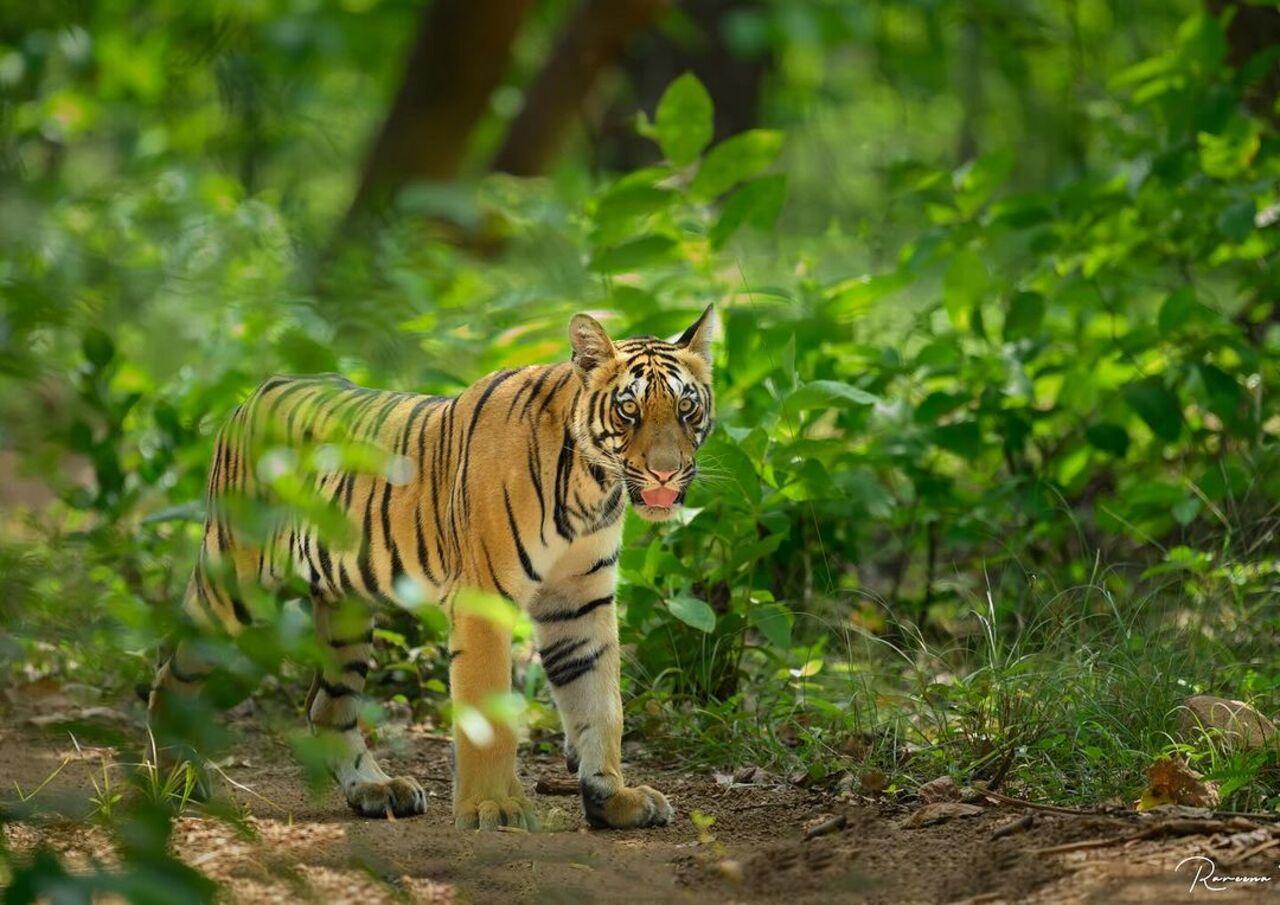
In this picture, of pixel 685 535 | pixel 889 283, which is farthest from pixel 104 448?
pixel 889 283

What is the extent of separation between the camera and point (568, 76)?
10.4 meters

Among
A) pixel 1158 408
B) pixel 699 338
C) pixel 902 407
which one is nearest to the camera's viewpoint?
pixel 699 338

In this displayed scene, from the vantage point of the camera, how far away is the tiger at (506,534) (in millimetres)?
4227

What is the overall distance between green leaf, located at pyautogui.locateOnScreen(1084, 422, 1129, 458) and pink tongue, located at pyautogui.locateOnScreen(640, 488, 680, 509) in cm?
281

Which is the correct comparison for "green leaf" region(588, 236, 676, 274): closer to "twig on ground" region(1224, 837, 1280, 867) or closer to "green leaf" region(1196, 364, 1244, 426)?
"green leaf" region(1196, 364, 1244, 426)

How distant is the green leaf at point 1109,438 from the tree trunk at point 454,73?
10.9 feet

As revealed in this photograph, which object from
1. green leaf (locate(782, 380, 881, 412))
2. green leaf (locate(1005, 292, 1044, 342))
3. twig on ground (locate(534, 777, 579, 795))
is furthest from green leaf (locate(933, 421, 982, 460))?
twig on ground (locate(534, 777, 579, 795))

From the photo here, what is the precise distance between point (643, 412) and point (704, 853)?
1.18 m

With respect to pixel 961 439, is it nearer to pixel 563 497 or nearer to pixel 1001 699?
pixel 1001 699

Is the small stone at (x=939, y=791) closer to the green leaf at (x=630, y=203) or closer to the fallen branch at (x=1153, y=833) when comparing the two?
the fallen branch at (x=1153, y=833)

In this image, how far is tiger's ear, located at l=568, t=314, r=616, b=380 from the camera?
14.4ft

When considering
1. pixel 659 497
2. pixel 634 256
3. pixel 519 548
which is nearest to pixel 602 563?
pixel 519 548

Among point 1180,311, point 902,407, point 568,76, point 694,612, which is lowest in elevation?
point 694,612

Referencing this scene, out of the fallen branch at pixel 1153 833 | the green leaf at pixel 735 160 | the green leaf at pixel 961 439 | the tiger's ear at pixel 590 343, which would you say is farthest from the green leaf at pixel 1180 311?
the fallen branch at pixel 1153 833
